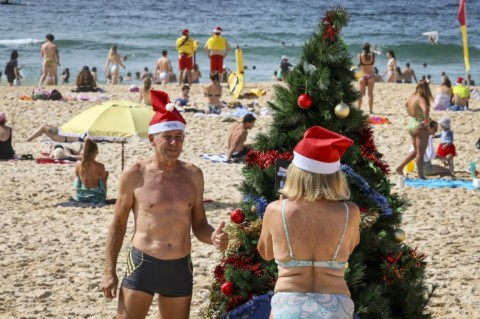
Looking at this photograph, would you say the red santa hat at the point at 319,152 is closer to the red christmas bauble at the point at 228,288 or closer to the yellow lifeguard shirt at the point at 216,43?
the red christmas bauble at the point at 228,288

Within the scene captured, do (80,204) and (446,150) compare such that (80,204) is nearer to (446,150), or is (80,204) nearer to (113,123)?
(113,123)

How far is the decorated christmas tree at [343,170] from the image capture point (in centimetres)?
518

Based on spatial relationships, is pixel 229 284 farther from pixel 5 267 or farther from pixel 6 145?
pixel 6 145

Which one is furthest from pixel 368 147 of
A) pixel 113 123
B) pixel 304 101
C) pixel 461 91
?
pixel 461 91

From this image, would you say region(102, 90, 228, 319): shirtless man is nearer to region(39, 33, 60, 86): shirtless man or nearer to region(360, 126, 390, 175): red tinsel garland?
region(360, 126, 390, 175): red tinsel garland

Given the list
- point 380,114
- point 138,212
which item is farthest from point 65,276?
point 380,114

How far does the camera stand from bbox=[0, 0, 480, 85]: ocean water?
41.6m

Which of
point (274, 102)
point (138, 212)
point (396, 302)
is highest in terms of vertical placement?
point (274, 102)

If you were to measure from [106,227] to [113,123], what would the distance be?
4.60 feet

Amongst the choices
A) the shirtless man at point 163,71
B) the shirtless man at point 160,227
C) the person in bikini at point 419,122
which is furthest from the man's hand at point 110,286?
the shirtless man at point 163,71

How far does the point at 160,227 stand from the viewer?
198 inches

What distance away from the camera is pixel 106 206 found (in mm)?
11156

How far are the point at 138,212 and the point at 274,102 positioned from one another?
0.96 metres

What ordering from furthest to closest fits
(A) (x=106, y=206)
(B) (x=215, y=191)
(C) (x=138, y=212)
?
1. (B) (x=215, y=191)
2. (A) (x=106, y=206)
3. (C) (x=138, y=212)
